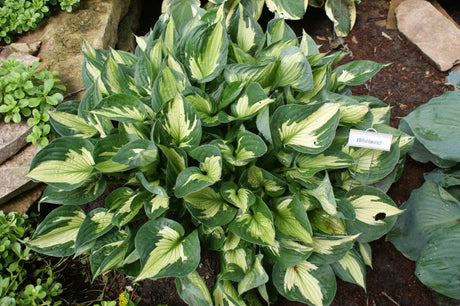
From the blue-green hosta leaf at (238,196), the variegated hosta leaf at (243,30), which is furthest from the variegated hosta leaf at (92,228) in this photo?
the variegated hosta leaf at (243,30)

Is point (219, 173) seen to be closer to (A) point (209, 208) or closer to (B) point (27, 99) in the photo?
(A) point (209, 208)

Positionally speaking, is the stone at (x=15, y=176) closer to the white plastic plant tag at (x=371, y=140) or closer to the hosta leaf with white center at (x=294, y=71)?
the hosta leaf with white center at (x=294, y=71)

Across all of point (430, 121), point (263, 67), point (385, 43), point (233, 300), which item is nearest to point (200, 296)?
point (233, 300)

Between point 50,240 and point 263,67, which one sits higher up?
point 263,67

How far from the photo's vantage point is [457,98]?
2.04 m

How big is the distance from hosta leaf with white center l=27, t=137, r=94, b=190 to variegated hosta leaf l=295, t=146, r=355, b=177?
3.28 feet

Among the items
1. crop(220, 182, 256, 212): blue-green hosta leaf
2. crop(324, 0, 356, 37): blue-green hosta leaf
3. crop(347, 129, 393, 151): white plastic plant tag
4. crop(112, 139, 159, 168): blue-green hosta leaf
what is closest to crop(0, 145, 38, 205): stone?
crop(112, 139, 159, 168): blue-green hosta leaf

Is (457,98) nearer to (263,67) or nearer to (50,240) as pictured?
(263,67)

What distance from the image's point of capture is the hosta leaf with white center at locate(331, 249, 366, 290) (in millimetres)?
1751

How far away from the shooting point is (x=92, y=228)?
164 cm

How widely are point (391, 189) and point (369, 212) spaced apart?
1.97 ft

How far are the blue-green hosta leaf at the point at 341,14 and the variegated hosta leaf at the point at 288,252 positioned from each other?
2.16m

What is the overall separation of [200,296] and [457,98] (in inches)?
72.8

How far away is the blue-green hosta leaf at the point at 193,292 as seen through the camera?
158 cm
